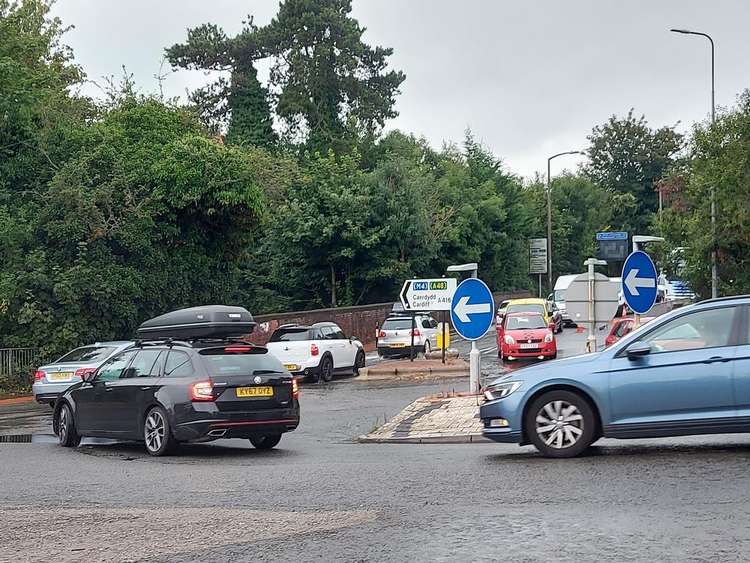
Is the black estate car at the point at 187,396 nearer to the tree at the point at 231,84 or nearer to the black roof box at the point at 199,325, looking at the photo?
the black roof box at the point at 199,325

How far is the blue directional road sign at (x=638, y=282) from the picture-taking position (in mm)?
18094

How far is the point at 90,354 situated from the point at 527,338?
15.3m

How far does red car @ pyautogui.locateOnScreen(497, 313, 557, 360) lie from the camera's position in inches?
1328

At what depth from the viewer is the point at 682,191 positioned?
4306 cm

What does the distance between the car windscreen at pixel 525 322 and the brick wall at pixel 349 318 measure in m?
10.0

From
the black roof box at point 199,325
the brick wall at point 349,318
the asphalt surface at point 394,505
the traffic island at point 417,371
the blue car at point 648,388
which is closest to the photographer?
the asphalt surface at point 394,505

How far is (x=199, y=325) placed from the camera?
647 inches

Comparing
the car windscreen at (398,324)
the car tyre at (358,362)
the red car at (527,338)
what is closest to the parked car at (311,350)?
the car tyre at (358,362)

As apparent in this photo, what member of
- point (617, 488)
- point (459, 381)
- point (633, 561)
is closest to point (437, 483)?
point (617, 488)

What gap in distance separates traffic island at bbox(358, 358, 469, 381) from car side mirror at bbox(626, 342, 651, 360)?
1731cm

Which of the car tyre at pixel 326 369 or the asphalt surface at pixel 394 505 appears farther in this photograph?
the car tyre at pixel 326 369

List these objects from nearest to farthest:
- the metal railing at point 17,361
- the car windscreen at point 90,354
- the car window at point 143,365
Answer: the car window at point 143,365, the car windscreen at point 90,354, the metal railing at point 17,361

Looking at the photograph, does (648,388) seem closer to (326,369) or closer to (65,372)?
(65,372)

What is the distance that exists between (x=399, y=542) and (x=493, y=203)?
59.5m
